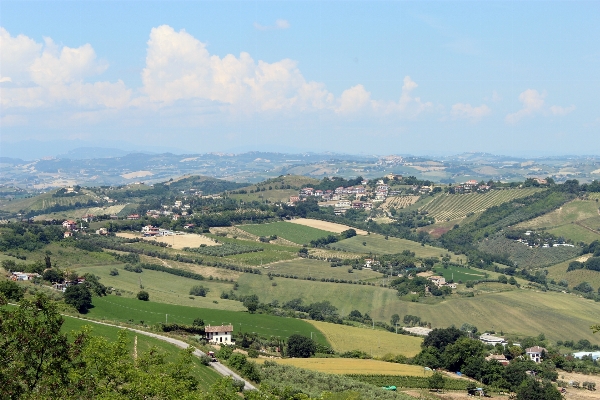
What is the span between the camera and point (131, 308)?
6159cm

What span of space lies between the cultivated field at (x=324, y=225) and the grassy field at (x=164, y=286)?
5227cm

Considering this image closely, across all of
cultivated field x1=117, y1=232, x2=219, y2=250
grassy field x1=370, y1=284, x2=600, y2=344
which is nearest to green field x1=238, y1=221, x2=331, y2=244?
cultivated field x1=117, y1=232, x2=219, y2=250

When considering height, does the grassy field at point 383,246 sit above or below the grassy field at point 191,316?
below

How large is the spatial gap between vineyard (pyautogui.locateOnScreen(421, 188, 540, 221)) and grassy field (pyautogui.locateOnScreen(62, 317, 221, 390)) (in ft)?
386

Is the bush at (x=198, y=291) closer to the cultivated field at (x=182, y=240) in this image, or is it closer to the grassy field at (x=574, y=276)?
the cultivated field at (x=182, y=240)

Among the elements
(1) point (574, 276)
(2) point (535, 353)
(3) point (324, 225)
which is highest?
(3) point (324, 225)

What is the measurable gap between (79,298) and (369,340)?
84.2 ft

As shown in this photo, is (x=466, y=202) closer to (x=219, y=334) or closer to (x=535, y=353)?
(x=535, y=353)

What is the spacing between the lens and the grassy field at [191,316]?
5878cm

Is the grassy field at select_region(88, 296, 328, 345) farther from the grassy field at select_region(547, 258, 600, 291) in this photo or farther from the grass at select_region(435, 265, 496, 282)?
the grassy field at select_region(547, 258, 600, 291)

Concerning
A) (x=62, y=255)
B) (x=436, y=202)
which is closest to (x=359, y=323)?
(x=62, y=255)

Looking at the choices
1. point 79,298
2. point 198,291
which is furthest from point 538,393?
point 198,291

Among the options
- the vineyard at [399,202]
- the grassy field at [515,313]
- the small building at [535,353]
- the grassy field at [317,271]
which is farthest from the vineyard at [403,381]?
the vineyard at [399,202]

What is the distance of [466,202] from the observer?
165250 mm
